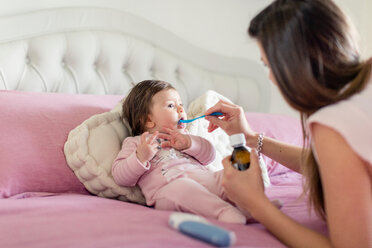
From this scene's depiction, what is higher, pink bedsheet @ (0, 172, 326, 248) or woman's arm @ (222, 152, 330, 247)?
woman's arm @ (222, 152, 330, 247)

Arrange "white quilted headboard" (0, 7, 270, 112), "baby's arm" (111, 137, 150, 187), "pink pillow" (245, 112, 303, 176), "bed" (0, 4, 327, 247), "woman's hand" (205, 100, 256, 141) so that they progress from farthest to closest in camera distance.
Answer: "pink pillow" (245, 112, 303, 176)
"white quilted headboard" (0, 7, 270, 112)
"woman's hand" (205, 100, 256, 141)
"baby's arm" (111, 137, 150, 187)
"bed" (0, 4, 327, 247)

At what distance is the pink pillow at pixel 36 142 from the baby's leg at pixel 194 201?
0.34 metres

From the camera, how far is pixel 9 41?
1741 mm

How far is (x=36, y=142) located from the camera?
1401 mm

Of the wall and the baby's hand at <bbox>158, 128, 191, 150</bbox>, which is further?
the wall

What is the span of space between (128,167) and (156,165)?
11 centimetres

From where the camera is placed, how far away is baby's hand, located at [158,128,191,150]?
56.2 inches

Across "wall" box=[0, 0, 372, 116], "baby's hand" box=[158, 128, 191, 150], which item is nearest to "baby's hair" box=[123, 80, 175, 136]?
"baby's hand" box=[158, 128, 191, 150]

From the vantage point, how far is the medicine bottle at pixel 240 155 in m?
1.01

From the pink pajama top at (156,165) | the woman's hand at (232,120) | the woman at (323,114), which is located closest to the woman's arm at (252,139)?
the woman's hand at (232,120)

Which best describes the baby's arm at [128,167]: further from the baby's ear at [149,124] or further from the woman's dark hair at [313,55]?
the woman's dark hair at [313,55]

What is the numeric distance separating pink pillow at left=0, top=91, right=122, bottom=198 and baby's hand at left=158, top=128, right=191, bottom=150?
0.30 m

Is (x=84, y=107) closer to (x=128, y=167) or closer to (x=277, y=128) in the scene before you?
(x=128, y=167)

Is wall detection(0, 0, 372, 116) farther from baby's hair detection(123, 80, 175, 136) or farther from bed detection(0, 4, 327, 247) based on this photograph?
baby's hair detection(123, 80, 175, 136)
